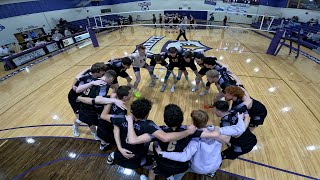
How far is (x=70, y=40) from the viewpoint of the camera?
1168 cm

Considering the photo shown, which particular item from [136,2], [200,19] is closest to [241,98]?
[200,19]

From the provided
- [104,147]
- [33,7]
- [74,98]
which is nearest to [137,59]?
[74,98]

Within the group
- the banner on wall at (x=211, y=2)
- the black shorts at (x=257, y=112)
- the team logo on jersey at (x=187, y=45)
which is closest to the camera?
the black shorts at (x=257, y=112)

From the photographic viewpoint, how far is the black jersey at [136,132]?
2094mm

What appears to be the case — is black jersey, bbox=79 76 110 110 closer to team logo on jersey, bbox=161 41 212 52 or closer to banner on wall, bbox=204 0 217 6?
team logo on jersey, bbox=161 41 212 52

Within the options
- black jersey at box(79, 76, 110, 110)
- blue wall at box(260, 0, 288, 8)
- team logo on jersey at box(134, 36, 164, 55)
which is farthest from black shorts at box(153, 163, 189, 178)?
blue wall at box(260, 0, 288, 8)

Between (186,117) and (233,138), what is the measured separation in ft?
6.26

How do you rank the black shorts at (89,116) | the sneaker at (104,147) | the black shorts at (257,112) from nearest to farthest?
the black shorts at (257,112)
the black shorts at (89,116)
the sneaker at (104,147)

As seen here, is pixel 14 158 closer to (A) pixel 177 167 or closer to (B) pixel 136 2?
(A) pixel 177 167

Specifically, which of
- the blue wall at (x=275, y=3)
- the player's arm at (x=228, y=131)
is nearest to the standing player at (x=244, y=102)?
the player's arm at (x=228, y=131)

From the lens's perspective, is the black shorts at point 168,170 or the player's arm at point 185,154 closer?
the player's arm at point 185,154

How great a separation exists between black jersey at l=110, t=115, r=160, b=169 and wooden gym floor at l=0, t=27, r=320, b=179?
835 mm

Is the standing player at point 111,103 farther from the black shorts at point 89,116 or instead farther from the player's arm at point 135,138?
the player's arm at point 135,138

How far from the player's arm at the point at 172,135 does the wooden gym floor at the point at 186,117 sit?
159 cm
